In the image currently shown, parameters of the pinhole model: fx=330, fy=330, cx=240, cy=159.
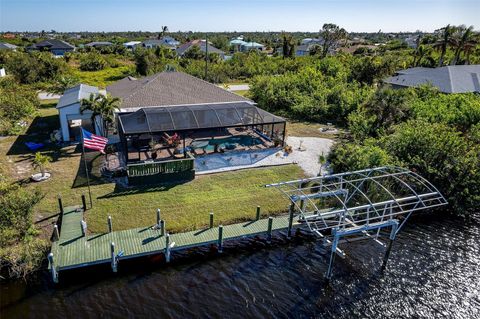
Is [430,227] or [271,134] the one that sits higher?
[271,134]

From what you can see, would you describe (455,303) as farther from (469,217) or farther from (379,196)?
(469,217)

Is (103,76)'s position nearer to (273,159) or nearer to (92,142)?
(92,142)

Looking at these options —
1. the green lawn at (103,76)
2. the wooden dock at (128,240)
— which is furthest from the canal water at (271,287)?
the green lawn at (103,76)

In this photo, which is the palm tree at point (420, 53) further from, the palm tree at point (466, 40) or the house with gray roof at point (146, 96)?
the house with gray roof at point (146, 96)

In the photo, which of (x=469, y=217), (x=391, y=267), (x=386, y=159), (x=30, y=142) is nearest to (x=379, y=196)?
(x=386, y=159)

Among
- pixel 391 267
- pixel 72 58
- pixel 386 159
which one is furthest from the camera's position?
pixel 72 58
